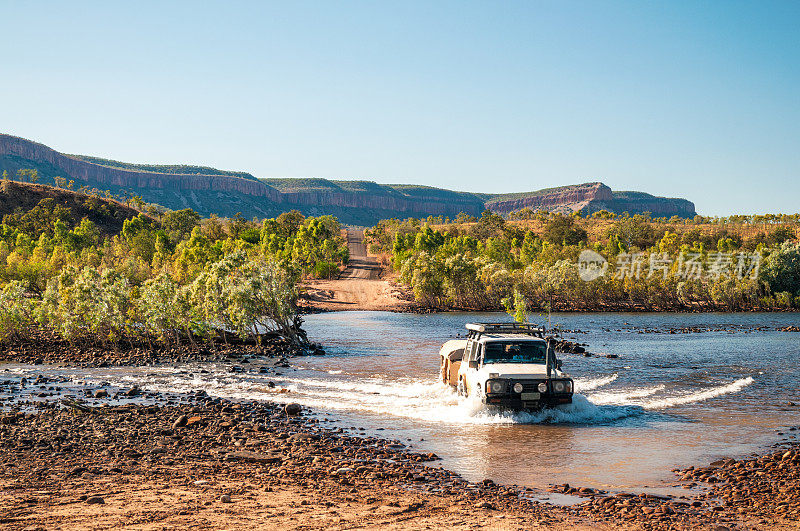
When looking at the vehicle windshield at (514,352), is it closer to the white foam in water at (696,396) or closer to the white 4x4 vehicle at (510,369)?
the white 4x4 vehicle at (510,369)

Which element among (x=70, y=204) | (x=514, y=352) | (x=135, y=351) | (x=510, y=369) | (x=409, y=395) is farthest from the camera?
(x=70, y=204)

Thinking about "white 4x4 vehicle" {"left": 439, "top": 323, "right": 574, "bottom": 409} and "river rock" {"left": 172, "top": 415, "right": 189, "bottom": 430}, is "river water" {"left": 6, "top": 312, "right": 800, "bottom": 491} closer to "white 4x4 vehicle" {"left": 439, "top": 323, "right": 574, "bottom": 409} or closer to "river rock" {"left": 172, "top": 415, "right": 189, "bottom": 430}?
"white 4x4 vehicle" {"left": 439, "top": 323, "right": 574, "bottom": 409}

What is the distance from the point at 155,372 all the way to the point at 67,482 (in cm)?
1958

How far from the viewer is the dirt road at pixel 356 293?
3361 inches

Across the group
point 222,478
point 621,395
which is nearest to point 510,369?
point 621,395

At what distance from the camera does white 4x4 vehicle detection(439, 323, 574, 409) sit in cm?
1748

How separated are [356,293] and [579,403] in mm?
77741

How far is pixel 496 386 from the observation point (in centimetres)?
1752

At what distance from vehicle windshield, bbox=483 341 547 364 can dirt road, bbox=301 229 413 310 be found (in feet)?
204

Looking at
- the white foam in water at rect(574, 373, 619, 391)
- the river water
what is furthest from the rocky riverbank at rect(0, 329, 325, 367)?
the white foam in water at rect(574, 373, 619, 391)

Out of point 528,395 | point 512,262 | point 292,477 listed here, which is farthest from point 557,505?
point 512,262

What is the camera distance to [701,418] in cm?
1966

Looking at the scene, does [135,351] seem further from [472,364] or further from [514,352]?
[514,352]

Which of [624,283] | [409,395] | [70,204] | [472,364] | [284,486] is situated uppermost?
[70,204]
